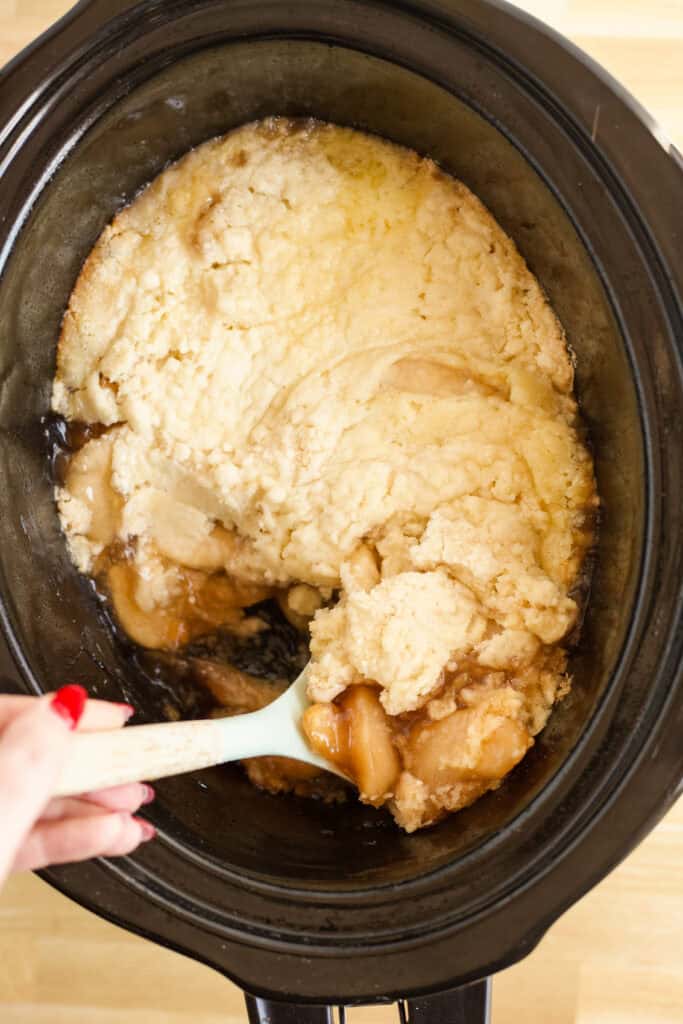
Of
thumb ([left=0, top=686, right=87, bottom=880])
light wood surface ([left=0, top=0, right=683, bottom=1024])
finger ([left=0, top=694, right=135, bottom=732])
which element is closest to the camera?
thumb ([left=0, top=686, right=87, bottom=880])

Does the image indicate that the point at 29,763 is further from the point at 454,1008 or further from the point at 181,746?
the point at 454,1008

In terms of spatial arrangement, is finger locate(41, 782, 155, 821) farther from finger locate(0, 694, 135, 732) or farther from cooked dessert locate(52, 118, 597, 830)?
cooked dessert locate(52, 118, 597, 830)

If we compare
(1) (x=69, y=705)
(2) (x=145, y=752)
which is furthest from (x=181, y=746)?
(1) (x=69, y=705)

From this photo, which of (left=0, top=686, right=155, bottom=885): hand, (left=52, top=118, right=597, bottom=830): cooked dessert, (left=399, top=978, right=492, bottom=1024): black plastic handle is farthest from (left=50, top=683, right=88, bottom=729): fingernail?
(left=399, top=978, right=492, bottom=1024): black plastic handle

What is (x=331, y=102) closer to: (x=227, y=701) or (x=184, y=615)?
(x=184, y=615)

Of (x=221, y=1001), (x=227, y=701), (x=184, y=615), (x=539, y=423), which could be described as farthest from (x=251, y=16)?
(x=221, y=1001)

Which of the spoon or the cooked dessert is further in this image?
the cooked dessert

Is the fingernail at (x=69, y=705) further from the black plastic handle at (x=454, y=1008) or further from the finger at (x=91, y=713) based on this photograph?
the black plastic handle at (x=454, y=1008)
